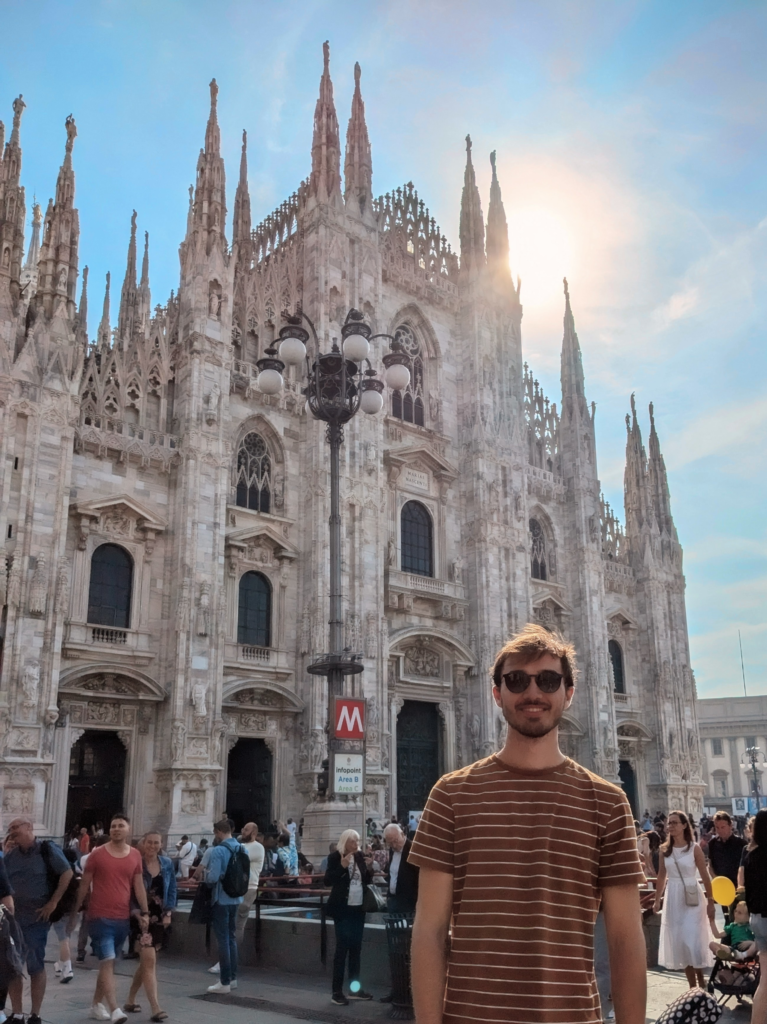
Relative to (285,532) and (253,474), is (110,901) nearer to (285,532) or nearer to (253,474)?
(285,532)

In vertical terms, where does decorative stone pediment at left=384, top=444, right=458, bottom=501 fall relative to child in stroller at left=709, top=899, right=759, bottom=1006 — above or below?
above

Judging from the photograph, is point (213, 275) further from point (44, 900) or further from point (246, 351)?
point (44, 900)

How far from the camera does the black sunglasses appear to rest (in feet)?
9.21

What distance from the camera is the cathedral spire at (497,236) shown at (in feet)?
113

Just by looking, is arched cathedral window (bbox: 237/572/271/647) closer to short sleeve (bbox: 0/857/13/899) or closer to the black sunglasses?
short sleeve (bbox: 0/857/13/899)

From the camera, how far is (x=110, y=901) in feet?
26.1

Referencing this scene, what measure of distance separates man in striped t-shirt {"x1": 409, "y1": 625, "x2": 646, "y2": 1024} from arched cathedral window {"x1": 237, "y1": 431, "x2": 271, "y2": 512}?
2275cm

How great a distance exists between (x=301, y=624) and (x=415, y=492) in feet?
21.8

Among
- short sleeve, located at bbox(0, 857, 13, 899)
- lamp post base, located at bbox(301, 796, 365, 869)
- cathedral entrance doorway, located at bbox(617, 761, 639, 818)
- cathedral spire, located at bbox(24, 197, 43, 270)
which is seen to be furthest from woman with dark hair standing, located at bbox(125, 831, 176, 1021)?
cathedral spire, located at bbox(24, 197, 43, 270)

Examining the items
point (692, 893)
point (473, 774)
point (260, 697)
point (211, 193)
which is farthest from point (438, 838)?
point (211, 193)

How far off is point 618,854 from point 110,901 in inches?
255

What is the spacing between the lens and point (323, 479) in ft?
84.4

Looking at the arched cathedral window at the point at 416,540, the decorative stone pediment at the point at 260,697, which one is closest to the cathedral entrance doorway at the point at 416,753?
the arched cathedral window at the point at 416,540

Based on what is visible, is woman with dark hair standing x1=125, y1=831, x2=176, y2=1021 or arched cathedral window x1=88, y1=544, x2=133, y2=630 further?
arched cathedral window x1=88, y1=544, x2=133, y2=630
